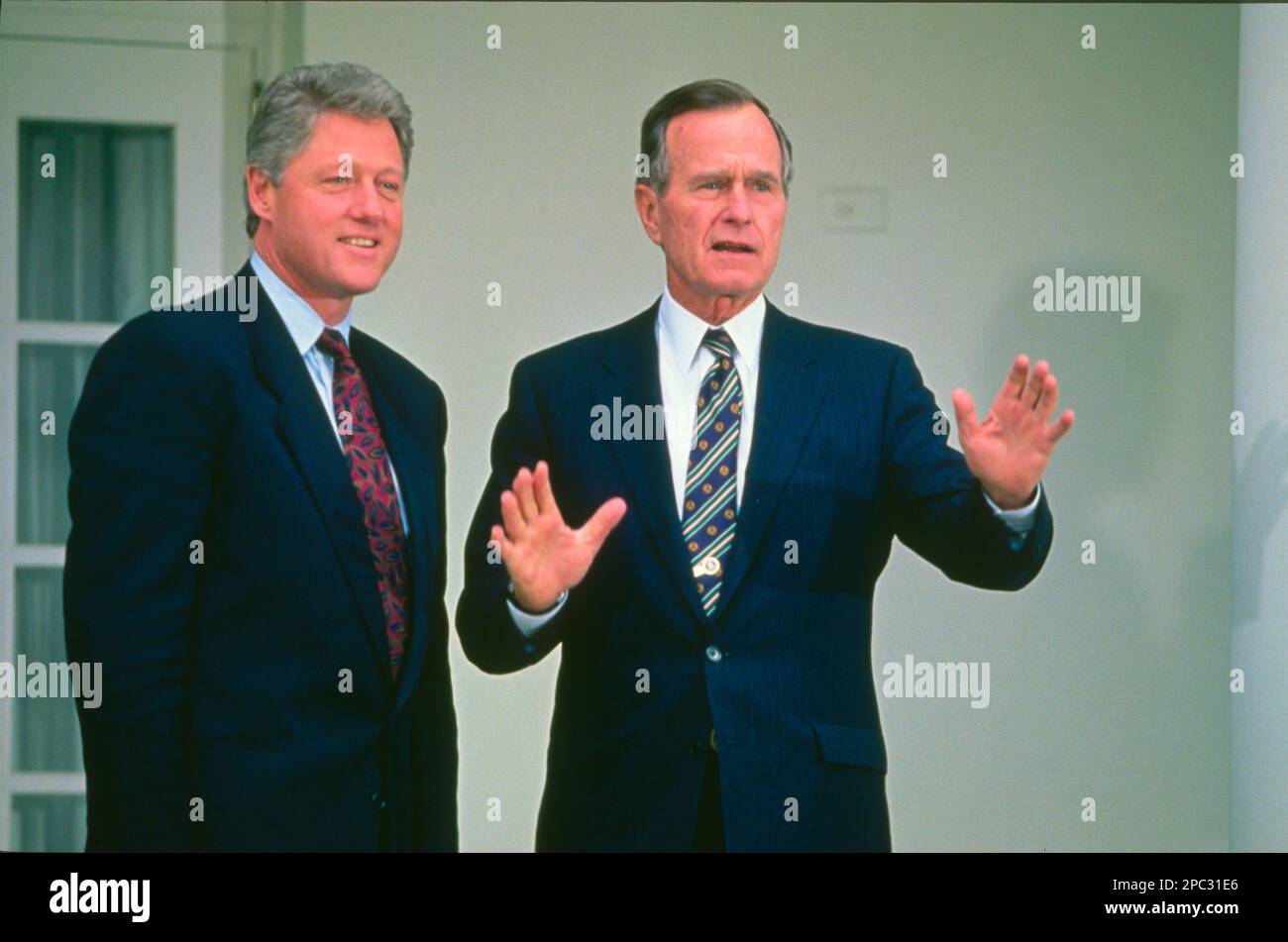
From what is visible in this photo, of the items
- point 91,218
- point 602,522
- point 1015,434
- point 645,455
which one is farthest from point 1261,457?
point 91,218

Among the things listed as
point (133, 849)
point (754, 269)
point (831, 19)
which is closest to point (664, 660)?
point (754, 269)

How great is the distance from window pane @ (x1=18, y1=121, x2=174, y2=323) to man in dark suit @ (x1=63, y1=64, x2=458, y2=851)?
1.13ft

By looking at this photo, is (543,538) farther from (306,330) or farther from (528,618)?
(306,330)

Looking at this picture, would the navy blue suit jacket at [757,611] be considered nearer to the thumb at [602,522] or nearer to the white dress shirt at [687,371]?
the white dress shirt at [687,371]

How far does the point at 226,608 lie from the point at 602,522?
663 millimetres

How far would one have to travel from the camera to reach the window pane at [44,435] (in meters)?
2.98

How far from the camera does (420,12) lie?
3070mm

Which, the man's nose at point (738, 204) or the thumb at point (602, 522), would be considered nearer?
the thumb at point (602, 522)

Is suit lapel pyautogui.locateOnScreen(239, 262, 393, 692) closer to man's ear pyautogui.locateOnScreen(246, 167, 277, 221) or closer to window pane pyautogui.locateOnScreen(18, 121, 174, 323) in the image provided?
man's ear pyautogui.locateOnScreen(246, 167, 277, 221)

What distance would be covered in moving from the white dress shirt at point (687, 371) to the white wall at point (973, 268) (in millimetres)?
194

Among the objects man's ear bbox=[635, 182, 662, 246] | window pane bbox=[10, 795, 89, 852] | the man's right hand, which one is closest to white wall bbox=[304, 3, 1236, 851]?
man's ear bbox=[635, 182, 662, 246]

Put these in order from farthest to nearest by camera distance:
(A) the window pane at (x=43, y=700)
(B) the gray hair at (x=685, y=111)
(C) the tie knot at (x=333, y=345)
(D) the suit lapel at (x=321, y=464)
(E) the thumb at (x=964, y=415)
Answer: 1. (A) the window pane at (x=43, y=700)
2. (B) the gray hair at (x=685, y=111)
3. (C) the tie knot at (x=333, y=345)
4. (D) the suit lapel at (x=321, y=464)
5. (E) the thumb at (x=964, y=415)

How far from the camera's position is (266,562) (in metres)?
2.58

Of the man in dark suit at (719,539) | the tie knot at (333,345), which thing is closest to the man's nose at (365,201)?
the tie knot at (333,345)
